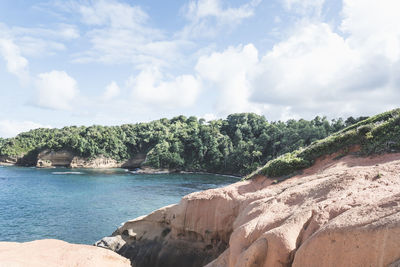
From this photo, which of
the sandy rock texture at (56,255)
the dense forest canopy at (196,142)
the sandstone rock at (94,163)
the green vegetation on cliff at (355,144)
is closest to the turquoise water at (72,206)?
the sandy rock texture at (56,255)

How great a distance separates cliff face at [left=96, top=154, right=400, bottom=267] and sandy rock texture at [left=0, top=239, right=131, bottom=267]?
212cm

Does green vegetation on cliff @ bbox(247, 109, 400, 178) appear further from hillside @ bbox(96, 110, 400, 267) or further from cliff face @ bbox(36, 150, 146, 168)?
cliff face @ bbox(36, 150, 146, 168)


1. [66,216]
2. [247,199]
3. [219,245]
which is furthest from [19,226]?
[247,199]

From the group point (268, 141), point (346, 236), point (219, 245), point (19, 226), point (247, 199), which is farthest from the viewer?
point (268, 141)

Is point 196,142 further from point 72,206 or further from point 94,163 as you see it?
point 72,206

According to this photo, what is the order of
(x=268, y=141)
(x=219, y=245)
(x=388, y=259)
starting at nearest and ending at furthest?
(x=388, y=259) → (x=219, y=245) → (x=268, y=141)

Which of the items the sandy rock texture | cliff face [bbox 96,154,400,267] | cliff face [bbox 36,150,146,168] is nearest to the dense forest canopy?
cliff face [bbox 36,150,146,168]

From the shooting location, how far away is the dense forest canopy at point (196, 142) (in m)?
73.4

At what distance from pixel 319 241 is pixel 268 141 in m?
72.8

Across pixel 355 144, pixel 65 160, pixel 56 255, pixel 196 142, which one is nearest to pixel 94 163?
pixel 65 160

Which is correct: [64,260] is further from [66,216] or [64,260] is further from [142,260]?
[66,216]

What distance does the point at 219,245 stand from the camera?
50.0 ft

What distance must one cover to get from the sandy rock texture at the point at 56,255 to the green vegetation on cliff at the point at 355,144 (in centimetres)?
1040

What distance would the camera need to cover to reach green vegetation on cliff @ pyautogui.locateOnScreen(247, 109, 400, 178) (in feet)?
45.3
